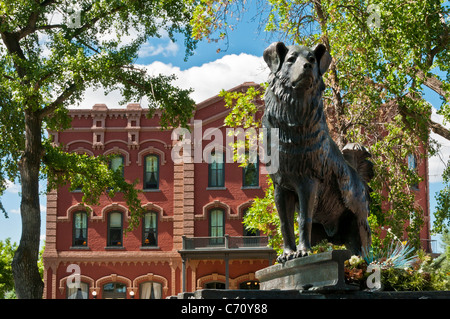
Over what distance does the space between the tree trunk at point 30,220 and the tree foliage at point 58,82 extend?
0.03 m

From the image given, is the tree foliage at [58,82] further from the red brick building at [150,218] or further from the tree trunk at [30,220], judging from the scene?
the red brick building at [150,218]

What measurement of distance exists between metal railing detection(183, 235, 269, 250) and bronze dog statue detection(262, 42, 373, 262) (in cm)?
2668

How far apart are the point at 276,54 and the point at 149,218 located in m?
30.1

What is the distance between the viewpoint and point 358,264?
5375 mm

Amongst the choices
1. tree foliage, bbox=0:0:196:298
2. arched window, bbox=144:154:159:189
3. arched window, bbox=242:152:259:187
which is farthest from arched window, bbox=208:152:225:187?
tree foliage, bbox=0:0:196:298

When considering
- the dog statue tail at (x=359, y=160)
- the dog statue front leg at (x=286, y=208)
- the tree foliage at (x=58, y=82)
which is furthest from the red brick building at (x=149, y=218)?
the dog statue front leg at (x=286, y=208)

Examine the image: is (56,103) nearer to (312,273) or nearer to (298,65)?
(298,65)

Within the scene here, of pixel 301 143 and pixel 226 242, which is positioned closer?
pixel 301 143

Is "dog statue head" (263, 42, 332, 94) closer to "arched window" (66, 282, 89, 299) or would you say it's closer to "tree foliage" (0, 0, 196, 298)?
"tree foliage" (0, 0, 196, 298)

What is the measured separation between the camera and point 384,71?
14.5 meters

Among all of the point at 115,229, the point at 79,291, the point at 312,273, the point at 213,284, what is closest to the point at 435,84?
the point at 312,273

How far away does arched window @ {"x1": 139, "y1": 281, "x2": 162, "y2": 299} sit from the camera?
34.3 metres
